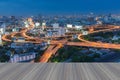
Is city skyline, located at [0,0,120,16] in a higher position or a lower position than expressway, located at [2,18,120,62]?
higher

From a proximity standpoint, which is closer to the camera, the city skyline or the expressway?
the expressway

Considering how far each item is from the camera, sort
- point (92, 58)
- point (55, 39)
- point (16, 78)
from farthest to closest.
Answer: point (55, 39) < point (92, 58) < point (16, 78)

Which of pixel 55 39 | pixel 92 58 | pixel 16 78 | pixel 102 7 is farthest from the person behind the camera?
pixel 102 7

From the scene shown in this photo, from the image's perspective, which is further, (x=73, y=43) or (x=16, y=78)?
(x=73, y=43)

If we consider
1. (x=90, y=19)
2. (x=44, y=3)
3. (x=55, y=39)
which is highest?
(x=44, y=3)

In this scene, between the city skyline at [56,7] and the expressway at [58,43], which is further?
the city skyline at [56,7]

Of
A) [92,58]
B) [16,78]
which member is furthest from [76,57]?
[16,78]

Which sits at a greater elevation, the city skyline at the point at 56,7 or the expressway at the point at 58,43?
the city skyline at the point at 56,7

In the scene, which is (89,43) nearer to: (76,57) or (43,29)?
(76,57)
